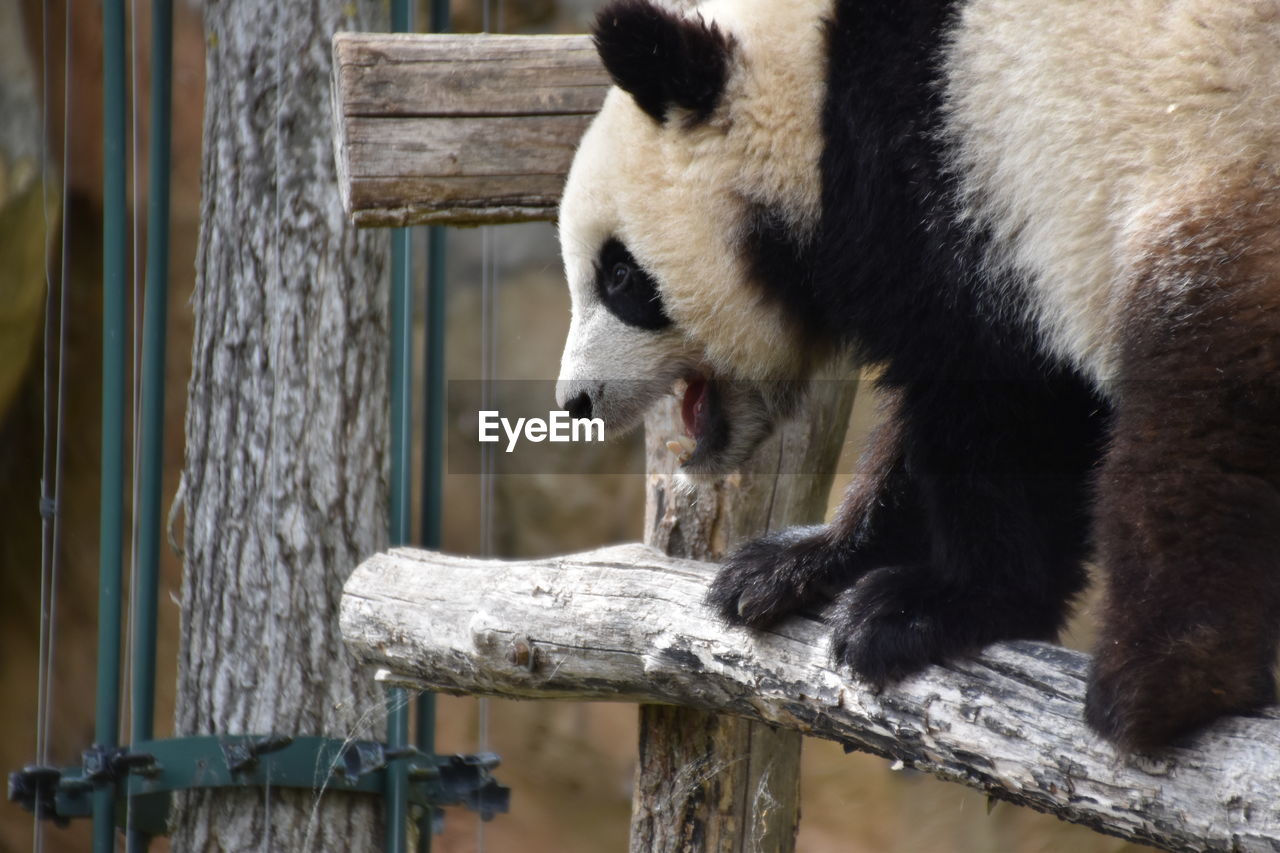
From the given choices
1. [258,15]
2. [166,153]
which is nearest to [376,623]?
[166,153]

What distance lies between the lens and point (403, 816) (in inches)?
113

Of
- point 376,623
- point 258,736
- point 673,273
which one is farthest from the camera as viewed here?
point 258,736

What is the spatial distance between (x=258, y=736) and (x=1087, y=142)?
210 centimetres

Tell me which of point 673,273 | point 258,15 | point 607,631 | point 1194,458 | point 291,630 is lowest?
point 291,630

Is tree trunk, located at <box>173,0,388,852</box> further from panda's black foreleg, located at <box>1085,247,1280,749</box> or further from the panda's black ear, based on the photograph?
panda's black foreleg, located at <box>1085,247,1280,749</box>

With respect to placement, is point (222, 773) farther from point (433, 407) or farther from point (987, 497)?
point (987, 497)

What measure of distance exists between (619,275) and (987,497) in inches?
28.2

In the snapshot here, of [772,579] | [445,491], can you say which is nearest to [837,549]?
[772,579]

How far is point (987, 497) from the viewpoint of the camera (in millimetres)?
2014

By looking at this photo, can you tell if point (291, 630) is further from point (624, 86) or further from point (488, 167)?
point (624, 86)

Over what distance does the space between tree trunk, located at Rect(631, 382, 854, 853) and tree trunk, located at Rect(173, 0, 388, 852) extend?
0.74 metres

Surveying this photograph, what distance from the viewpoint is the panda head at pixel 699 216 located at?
196cm

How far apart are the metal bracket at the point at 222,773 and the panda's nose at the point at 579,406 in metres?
1.02

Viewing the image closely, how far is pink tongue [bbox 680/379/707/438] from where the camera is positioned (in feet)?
7.80
